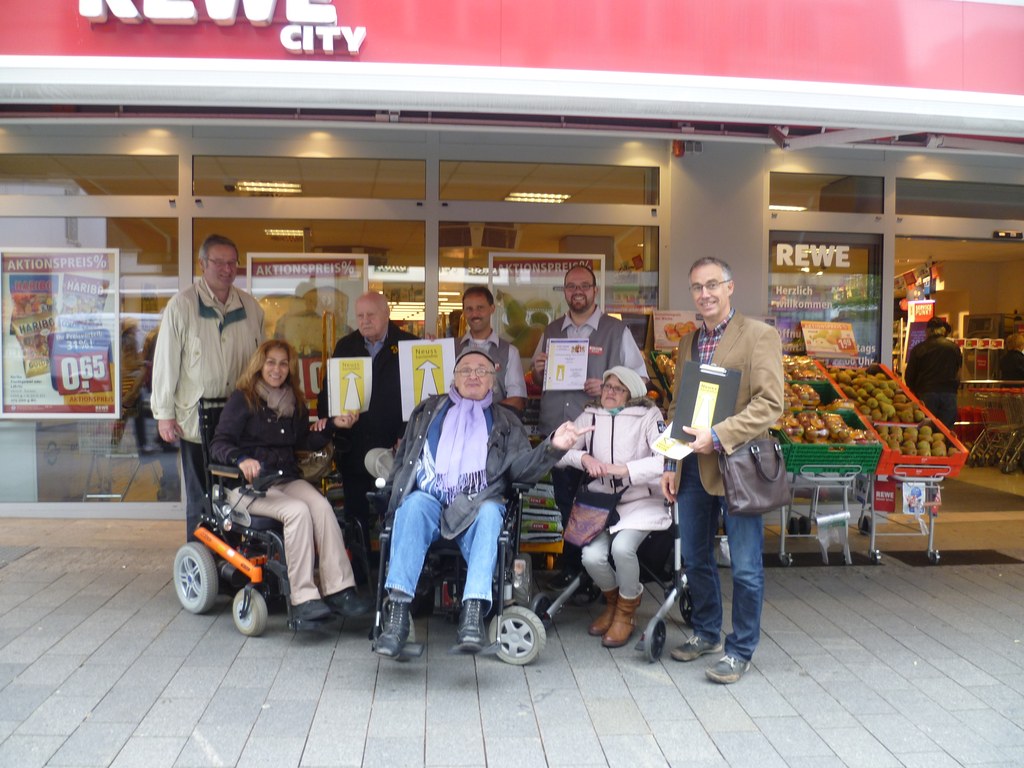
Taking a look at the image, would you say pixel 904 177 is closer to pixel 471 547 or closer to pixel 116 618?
pixel 471 547

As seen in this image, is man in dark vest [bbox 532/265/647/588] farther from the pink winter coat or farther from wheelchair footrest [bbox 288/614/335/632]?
wheelchair footrest [bbox 288/614/335/632]

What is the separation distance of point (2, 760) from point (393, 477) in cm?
199

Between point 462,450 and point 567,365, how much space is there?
44.4 inches

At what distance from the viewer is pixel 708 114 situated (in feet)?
14.2

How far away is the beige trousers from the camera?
433 centimetres

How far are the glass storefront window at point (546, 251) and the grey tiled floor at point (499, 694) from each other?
9.75 ft

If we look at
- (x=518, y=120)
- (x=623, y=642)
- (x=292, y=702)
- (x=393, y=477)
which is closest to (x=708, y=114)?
(x=518, y=120)

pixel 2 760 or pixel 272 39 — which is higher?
pixel 272 39

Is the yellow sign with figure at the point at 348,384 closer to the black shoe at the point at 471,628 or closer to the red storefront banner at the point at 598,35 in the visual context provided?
the black shoe at the point at 471,628

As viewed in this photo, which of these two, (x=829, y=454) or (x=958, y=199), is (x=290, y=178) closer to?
(x=829, y=454)

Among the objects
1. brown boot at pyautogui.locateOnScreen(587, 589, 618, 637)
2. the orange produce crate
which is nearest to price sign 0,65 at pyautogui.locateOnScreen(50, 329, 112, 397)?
brown boot at pyautogui.locateOnScreen(587, 589, 618, 637)

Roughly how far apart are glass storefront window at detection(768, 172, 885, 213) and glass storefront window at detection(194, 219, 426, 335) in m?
3.13

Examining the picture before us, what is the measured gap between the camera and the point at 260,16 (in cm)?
395

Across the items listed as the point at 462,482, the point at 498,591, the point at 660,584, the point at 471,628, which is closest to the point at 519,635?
the point at 498,591
